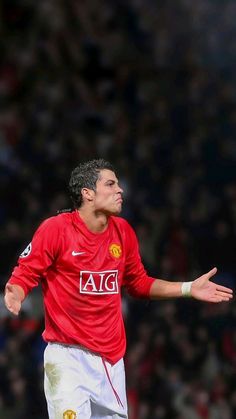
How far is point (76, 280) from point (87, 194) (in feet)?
1.81

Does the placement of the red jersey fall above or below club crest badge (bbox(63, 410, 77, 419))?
above

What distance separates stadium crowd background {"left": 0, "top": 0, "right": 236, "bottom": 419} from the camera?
11.3m

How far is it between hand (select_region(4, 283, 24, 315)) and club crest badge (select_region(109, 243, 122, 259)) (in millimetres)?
690

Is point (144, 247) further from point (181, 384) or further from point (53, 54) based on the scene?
point (53, 54)

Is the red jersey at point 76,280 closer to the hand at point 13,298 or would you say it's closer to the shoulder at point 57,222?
the shoulder at point 57,222

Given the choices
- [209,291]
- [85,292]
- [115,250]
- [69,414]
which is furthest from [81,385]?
[209,291]

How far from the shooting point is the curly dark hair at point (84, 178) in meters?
6.96

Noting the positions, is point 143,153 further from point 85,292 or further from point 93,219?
point 85,292

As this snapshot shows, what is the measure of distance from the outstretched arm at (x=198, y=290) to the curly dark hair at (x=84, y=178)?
0.76 meters

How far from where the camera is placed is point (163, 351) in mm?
11445

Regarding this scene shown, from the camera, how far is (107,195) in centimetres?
691

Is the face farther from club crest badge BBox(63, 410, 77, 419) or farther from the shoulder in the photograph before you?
club crest badge BBox(63, 410, 77, 419)

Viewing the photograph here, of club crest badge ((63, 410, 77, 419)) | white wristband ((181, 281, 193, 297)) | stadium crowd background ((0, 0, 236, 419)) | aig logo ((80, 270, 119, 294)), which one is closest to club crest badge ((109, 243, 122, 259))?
aig logo ((80, 270, 119, 294))

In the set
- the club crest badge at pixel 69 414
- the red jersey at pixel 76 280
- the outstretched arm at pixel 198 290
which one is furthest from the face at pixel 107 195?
the club crest badge at pixel 69 414
